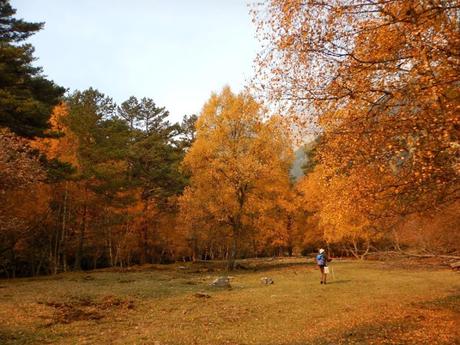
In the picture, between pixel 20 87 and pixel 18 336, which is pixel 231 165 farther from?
pixel 18 336

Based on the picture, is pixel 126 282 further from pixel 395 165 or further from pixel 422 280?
pixel 395 165

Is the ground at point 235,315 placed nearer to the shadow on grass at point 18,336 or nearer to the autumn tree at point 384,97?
the shadow on grass at point 18,336

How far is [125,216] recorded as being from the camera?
1686 inches

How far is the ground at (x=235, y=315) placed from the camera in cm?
1123

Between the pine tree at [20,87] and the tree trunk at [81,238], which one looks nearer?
the pine tree at [20,87]

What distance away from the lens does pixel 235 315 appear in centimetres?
1485

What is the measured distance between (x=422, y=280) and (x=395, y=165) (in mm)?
19179

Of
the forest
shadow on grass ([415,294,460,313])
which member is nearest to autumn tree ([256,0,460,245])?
the forest

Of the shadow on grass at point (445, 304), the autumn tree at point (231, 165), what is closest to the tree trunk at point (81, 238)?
the autumn tree at point (231, 165)

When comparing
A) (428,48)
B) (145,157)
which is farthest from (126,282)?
(145,157)

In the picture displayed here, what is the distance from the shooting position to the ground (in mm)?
11227

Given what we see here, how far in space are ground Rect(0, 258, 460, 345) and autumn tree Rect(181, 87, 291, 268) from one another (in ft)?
44.0

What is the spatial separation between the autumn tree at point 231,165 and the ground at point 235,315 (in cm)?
1340

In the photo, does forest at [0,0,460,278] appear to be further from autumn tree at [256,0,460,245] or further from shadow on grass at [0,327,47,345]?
shadow on grass at [0,327,47,345]
